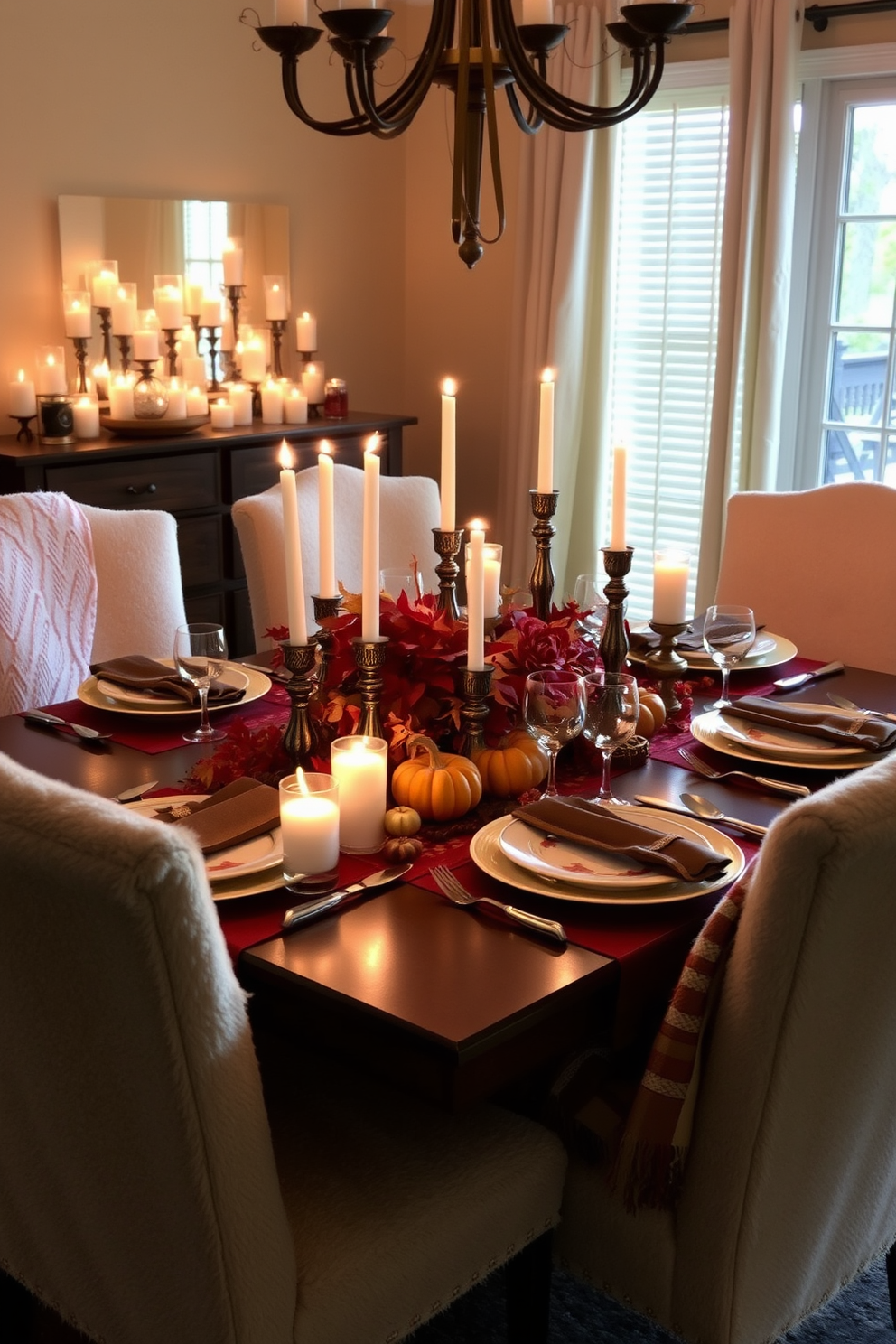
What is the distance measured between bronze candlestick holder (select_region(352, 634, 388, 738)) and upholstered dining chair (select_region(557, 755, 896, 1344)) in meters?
0.57

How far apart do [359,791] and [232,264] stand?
9.95ft

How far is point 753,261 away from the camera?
12.3 feet

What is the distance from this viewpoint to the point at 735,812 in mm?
1678

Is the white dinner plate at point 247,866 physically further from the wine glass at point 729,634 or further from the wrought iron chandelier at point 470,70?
the wrought iron chandelier at point 470,70

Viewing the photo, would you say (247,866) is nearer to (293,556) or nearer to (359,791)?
(359,791)

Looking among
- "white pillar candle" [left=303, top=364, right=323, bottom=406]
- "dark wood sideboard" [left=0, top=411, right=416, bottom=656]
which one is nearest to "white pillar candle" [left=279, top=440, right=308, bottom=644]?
"dark wood sideboard" [left=0, top=411, right=416, bottom=656]

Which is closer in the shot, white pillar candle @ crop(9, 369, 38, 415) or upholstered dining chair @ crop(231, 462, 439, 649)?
upholstered dining chair @ crop(231, 462, 439, 649)

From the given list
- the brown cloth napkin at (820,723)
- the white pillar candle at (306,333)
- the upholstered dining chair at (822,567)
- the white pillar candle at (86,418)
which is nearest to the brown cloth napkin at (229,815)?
the brown cloth napkin at (820,723)

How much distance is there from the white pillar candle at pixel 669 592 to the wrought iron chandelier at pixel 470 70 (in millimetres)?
523

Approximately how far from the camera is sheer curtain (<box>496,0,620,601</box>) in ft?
13.3

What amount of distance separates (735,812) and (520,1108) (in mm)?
445

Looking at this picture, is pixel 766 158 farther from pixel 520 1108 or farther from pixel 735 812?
pixel 520 1108

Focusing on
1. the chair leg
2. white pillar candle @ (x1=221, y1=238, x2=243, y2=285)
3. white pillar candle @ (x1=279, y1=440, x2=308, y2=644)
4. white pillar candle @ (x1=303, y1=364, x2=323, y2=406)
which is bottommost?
the chair leg

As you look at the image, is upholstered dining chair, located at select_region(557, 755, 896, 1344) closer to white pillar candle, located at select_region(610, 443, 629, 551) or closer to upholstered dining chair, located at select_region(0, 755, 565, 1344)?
upholstered dining chair, located at select_region(0, 755, 565, 1344)
